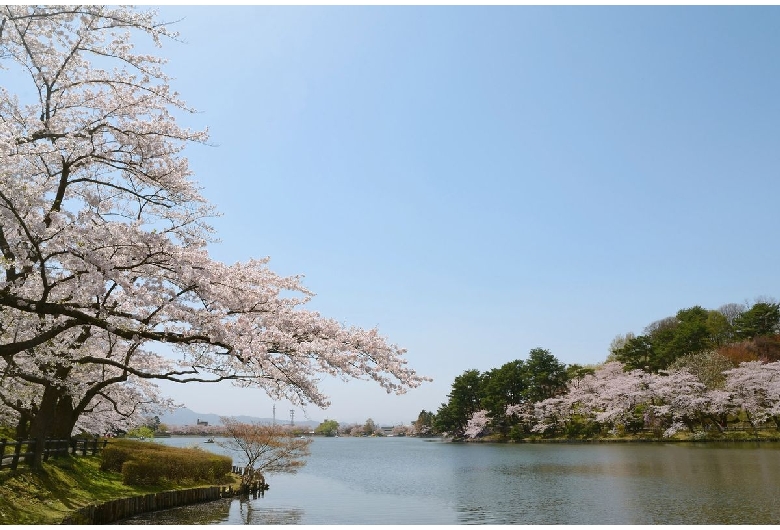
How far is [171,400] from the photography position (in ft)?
80.2

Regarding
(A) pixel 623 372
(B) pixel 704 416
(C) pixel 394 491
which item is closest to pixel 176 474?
(C) pixel 394 491

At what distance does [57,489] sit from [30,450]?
1.66 metres

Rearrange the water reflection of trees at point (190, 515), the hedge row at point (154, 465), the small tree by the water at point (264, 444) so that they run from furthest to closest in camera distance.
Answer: the small tree by the water at point (264, 444) → the hedge row at point (154, 465) → the water reflection of trees at point (190, 515)

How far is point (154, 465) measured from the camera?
20.0m

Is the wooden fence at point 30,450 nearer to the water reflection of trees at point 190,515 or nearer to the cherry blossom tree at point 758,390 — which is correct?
the water reflection of trees at point 190,515

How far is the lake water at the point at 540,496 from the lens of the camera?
1730cm

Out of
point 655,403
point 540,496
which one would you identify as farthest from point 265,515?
point 655,403

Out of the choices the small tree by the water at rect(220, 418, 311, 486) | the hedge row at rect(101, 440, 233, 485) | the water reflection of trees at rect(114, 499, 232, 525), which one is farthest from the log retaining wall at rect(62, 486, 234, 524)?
the small tree by the water at rect(220, 418, 311, 486)

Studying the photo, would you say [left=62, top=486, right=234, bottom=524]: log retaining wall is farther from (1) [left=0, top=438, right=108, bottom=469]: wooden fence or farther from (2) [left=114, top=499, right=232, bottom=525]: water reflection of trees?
→ (1) [left=0, top=438, right=108, bottom=469]: wooden fence

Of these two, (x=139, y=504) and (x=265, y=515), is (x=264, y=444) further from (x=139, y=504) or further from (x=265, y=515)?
(x=139, y=504)

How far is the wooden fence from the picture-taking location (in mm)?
14703

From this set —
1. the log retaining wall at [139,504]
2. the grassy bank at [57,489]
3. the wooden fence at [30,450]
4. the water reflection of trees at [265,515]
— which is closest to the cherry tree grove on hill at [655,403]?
the water reflection of trees at [265,515]

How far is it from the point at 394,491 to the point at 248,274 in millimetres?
19491

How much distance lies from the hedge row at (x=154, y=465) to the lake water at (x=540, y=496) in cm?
206
